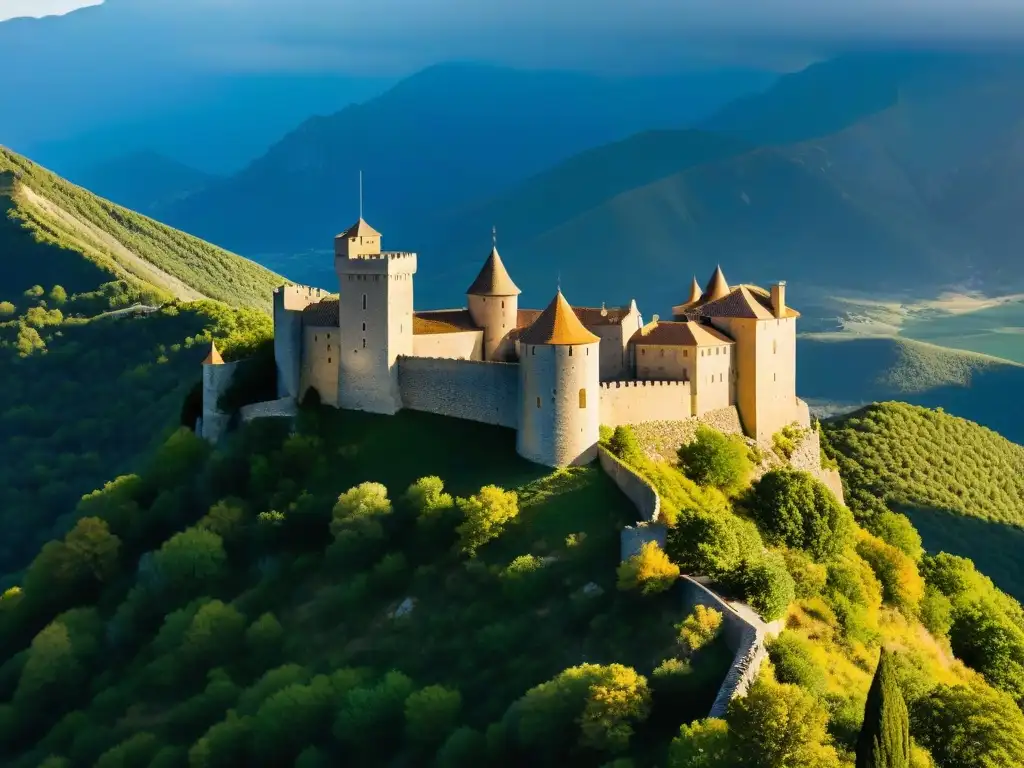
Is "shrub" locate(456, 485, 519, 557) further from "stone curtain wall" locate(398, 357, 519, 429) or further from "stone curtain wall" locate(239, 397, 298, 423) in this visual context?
"stone curtain wall" locate(239, 397, 298, 423)

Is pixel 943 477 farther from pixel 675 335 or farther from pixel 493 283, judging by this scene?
pixel 493 283

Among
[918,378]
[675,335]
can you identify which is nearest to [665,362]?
[675,335]

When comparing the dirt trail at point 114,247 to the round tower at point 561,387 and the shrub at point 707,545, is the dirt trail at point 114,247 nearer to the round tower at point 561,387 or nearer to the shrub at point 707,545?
the round tower at point 561,387

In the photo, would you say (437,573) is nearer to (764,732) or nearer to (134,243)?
(764,732)

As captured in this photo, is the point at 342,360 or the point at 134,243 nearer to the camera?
the point at 342,360

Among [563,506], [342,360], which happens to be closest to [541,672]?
[563,506]

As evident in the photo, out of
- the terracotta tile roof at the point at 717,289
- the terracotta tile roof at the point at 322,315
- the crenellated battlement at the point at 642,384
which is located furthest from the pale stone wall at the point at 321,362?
the terracotta tile roof at the point at 717,289

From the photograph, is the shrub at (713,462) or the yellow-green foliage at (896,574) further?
the shrub at (713,462)
